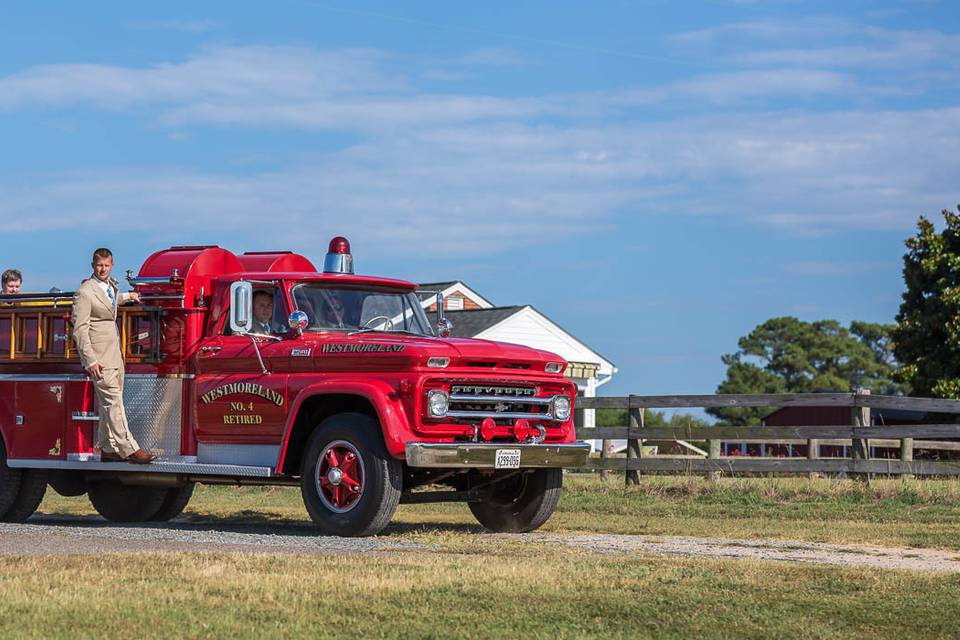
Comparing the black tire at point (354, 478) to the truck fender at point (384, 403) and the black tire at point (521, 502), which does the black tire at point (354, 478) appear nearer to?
the truck fender at point (384, 403)

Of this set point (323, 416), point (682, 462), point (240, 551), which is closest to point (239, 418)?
point (323, 416)

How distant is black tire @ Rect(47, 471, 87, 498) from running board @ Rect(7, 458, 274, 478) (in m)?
0.46

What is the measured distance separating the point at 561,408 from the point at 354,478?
6.48 feet

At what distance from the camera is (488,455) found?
1246 centimetres

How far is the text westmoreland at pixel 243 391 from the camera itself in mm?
13188

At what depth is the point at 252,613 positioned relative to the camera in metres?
7.86

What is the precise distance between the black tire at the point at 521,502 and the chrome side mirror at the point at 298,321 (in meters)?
2.37

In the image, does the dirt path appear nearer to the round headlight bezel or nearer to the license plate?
the license plate

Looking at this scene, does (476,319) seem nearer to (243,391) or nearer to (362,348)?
(243,391)

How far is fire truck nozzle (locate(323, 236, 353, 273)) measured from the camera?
46.3ft

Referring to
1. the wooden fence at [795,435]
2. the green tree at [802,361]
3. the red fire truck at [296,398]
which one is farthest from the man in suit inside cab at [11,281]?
the green tree at [802,361]

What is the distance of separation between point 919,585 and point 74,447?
822 centimetres

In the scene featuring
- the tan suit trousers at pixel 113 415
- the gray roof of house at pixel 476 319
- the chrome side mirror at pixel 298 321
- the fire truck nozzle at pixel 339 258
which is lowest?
the tan suit trousers at pixel 113 415

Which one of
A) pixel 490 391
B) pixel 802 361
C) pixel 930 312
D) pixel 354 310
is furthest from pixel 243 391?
pixel 802 361
